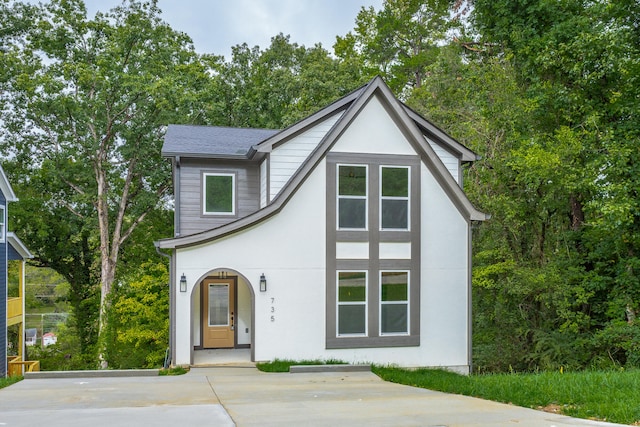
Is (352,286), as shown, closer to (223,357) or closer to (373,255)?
(373,255)

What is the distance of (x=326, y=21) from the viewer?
121ft

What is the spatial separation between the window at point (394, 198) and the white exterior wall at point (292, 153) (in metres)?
1.76

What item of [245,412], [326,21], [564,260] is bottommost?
[245,412]

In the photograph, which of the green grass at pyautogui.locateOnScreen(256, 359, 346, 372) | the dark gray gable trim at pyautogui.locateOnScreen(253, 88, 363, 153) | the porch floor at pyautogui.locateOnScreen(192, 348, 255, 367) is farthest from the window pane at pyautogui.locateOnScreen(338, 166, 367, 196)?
the porch floor at pyautogui.locateOnScreen(192, 348, 255, 367)

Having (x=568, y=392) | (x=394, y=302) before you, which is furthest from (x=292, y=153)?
(x=568, y=392)

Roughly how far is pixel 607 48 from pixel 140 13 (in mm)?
20371

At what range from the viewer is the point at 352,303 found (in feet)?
44.4

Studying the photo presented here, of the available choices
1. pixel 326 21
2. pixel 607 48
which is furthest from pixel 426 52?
pixel 607 48

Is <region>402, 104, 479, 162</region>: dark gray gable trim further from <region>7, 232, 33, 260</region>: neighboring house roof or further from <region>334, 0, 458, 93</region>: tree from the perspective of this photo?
<region>334, 0, 458, 93</region>: tree

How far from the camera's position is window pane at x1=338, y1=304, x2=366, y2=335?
1340 cm

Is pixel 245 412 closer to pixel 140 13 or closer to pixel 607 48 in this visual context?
pixel 607 48

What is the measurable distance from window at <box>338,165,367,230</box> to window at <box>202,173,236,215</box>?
2939 millimetres

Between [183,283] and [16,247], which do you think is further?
[16,247]

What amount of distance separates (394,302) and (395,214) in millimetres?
2128
